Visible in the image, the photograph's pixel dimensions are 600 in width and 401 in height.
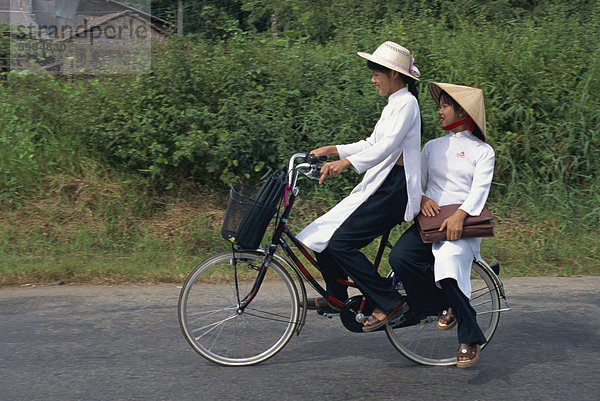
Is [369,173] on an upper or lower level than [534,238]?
upper

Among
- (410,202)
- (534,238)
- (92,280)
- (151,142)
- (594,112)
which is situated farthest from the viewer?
(594,112)

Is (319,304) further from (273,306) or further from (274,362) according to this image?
(274,362)

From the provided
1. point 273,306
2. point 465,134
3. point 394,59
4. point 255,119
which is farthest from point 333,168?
point 255,119

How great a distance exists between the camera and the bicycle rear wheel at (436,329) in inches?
→ 169

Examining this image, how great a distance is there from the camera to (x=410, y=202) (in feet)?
13.4

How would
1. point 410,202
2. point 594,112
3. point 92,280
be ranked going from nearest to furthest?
1. point 410,202
2. point 92,280
3. point 594,112

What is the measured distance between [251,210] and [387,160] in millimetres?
925

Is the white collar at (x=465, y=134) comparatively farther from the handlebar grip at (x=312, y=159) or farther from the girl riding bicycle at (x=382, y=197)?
the handlebar grip at (x=312, y=159)

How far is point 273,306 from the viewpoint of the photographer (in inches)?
175

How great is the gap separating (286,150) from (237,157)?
607 mm

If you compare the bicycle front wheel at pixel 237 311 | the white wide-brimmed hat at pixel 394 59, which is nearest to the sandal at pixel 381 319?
the bicycle front wheel at pixel 237 311

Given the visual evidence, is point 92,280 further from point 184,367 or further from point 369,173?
point 369,173

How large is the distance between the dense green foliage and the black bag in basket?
140 inches

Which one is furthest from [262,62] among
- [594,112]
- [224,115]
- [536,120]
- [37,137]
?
[594,112]
